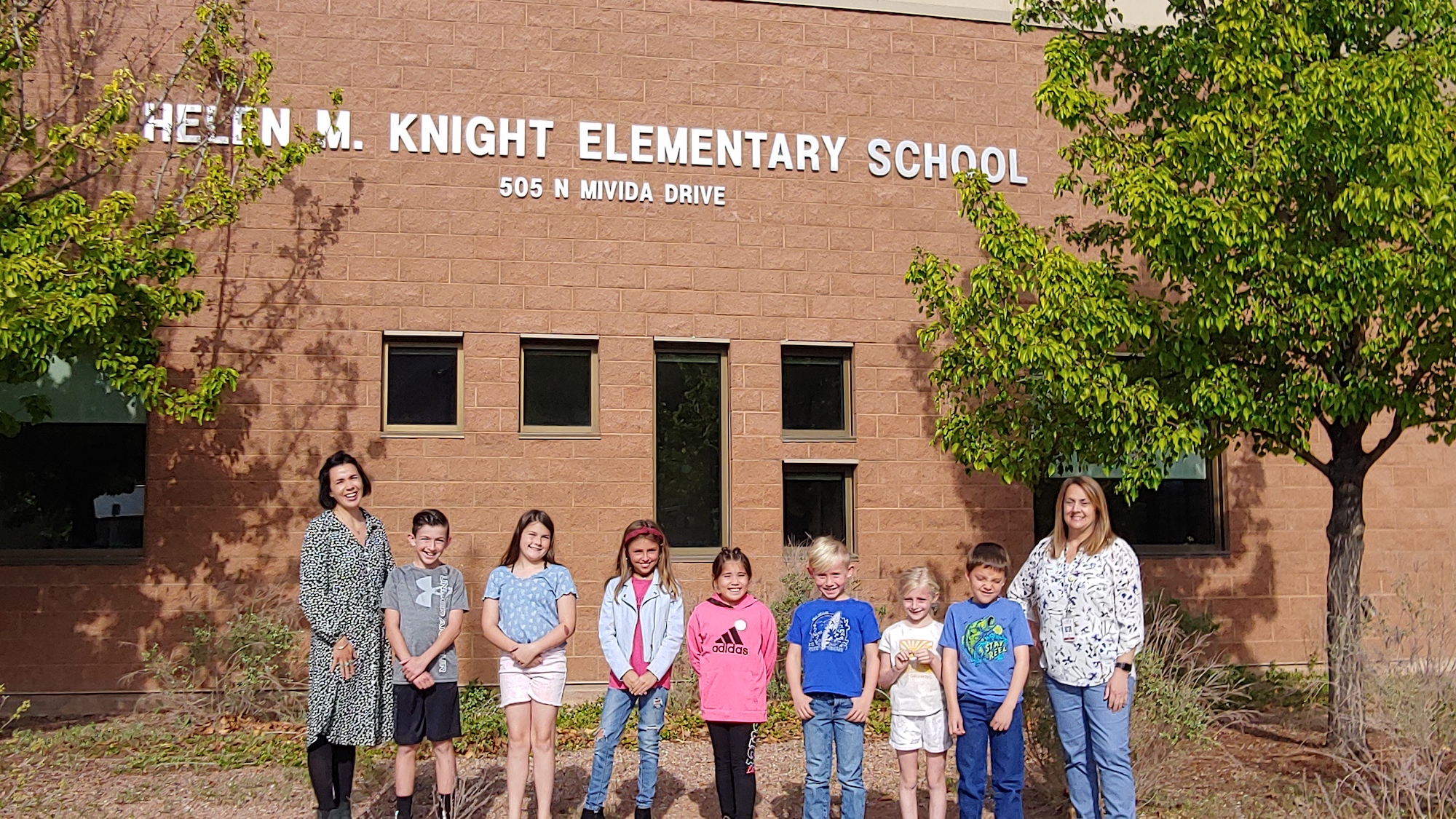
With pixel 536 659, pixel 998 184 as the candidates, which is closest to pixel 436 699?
pixel 536 659

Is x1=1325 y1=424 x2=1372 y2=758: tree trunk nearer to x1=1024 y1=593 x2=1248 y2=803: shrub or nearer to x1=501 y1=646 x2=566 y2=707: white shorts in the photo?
x1=1024 y1=593 x2=1248 y2=803: shrub

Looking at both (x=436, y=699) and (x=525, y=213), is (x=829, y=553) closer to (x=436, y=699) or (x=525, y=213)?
(x=436, y=699)

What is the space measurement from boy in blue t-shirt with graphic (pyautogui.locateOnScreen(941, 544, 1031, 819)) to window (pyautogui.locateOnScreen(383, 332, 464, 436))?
16.7 feet

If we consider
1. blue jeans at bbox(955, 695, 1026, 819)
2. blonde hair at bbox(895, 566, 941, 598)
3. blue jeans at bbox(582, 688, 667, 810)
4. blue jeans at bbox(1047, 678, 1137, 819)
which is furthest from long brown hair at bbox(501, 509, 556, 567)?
blue jeans at bbox(1047, 678, 1137, 819)

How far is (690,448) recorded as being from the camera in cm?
1012

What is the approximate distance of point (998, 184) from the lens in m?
10.7

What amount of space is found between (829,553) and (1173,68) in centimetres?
440

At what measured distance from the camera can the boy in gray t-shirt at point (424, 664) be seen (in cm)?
595

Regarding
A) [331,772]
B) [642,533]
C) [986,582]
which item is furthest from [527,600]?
[986,582]

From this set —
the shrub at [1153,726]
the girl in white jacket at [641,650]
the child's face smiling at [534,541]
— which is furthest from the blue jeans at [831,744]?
the child's face smiling at [534,541]

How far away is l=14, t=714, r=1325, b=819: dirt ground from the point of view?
6.65 m

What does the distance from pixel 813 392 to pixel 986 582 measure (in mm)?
4689

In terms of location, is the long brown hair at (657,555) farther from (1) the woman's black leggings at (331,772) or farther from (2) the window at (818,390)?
(2) the window at (818,390)

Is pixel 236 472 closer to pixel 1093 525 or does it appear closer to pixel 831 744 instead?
pixel 831 744
